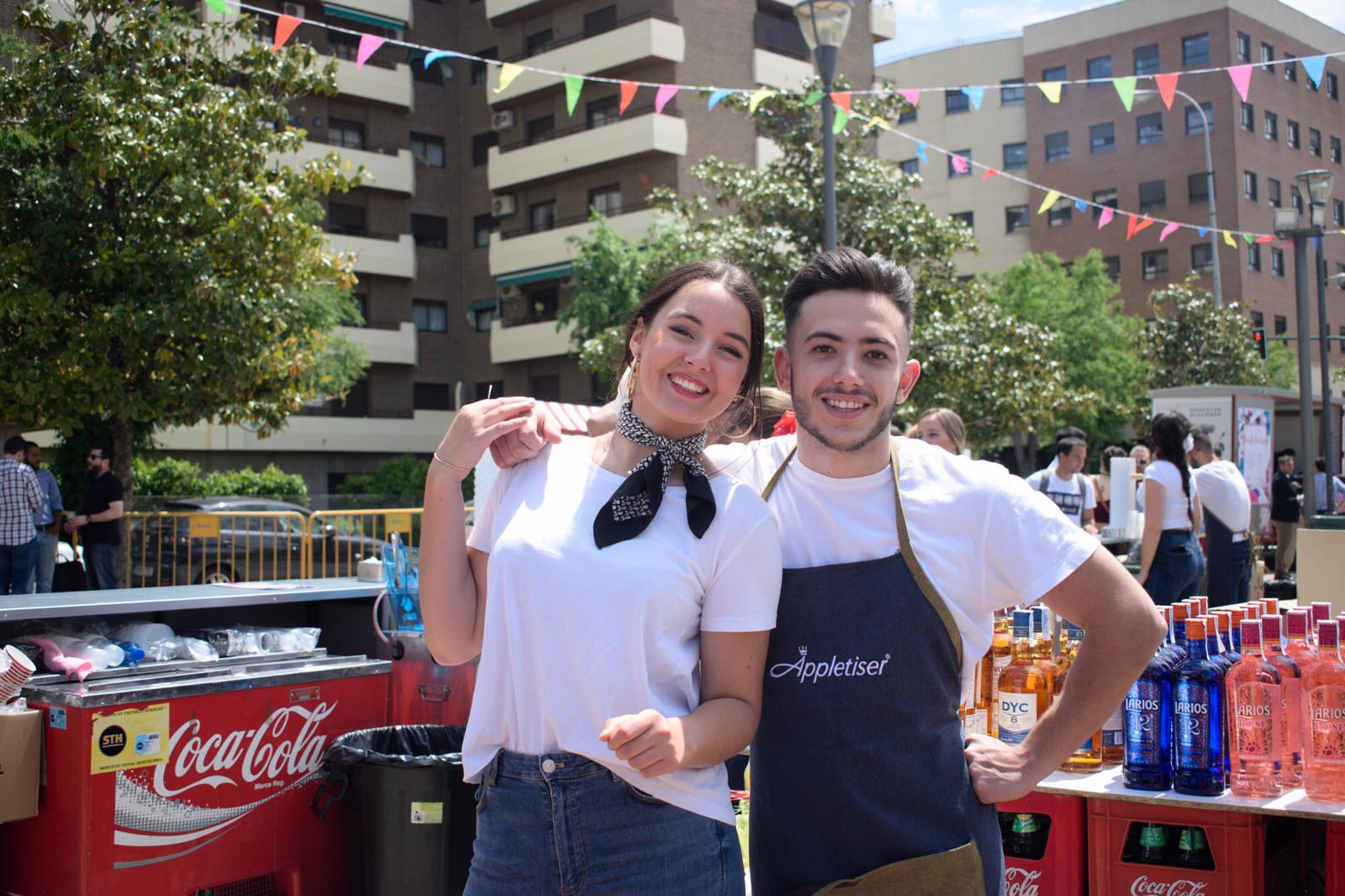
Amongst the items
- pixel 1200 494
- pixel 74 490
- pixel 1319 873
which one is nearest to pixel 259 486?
pixel 74 490

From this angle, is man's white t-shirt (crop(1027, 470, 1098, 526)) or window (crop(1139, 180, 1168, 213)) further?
window (crop(1139, 180, 1168, 213))

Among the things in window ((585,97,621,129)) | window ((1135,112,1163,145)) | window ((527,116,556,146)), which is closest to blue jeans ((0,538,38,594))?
window ((585,97,621,129))

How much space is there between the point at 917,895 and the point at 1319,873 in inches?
90.8

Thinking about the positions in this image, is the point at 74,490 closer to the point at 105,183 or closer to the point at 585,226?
the point at 105,183

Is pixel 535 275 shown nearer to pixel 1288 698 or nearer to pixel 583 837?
pixel 1288 698

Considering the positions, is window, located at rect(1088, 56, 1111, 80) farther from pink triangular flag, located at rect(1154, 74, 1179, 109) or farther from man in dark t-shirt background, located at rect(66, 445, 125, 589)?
man in dark t-shirt background, located at rect(66, 445, 125, 589)

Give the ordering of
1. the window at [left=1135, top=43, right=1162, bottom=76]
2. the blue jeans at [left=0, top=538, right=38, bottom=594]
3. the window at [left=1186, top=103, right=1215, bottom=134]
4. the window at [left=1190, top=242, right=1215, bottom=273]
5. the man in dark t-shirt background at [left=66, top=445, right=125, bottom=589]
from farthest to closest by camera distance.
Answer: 1. the window at [left=1135, top=43, right=1162, bottom=76]
2. the window at [left=1186, top=103, right=1215, bottom=134]
3. the window at [left=1190, top=242, right=1215, bottom=273]
4. the man in dark t-shirt background at [left=66, top=445, right=125, bottom=589]
5. the blue jeans at [left=0, top=538, right=38, bottom=594]

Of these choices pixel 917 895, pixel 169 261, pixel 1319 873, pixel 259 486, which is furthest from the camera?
pixel 259 486

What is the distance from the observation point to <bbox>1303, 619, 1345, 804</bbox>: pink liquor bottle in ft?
10.7

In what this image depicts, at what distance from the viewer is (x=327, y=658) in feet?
16.2

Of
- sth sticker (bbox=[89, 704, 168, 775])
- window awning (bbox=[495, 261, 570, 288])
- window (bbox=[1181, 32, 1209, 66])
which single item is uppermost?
window (bbox=[1181, 32, 1209, 66])

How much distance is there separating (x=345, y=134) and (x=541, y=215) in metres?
6.83

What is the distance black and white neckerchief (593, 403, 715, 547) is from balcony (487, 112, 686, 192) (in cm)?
3185

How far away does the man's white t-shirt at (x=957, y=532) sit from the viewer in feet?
7.55
